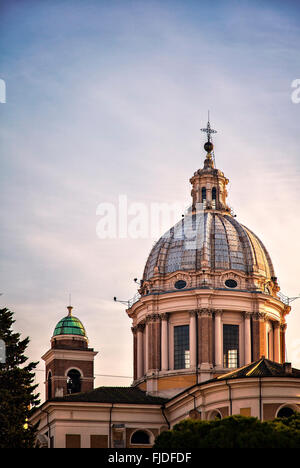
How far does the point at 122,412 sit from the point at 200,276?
12726 millimetres

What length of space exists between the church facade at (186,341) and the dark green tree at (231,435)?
10539 mm

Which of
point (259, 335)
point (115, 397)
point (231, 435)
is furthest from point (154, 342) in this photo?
point (231, 435)

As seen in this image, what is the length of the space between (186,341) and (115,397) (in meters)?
7.38

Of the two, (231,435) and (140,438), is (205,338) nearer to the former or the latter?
(140,438)

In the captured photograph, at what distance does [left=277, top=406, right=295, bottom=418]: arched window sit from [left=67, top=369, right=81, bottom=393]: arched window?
24027 millimetres

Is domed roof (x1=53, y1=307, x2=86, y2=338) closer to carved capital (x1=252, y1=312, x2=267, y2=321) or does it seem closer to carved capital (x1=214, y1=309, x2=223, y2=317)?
carved capital (x1=214, y1=309, x2=223, y2=317)

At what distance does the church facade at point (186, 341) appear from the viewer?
79750 millimetres

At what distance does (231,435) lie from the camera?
60.4m

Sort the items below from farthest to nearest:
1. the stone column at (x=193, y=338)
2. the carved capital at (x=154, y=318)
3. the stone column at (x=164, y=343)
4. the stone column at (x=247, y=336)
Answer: the carved capital at (x=154, y=318)
the stone column at (x=164, y=343)
the stone column at (x=247, y=336)
the stone column at (x=193, y=338)

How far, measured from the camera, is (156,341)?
87.2 meters

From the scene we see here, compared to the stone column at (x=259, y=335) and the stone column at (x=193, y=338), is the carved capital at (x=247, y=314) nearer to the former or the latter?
the stone column at (x=259, y=335)

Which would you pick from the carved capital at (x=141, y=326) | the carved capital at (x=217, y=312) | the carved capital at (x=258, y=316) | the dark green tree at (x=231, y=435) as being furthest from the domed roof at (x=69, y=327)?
the dark green tree at (x=231, y=435)
